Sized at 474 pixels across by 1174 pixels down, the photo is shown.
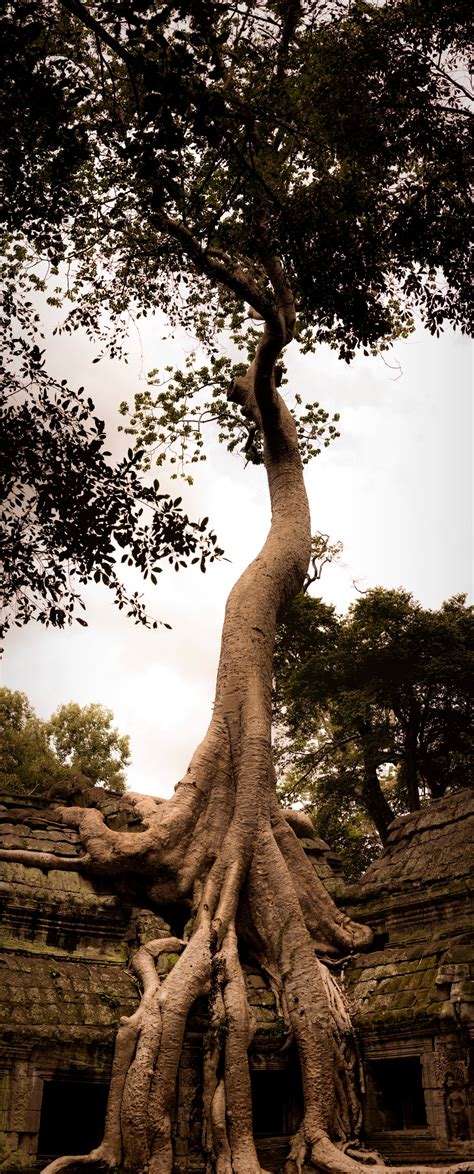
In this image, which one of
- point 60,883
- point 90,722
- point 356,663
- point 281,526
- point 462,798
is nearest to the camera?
point 60,883

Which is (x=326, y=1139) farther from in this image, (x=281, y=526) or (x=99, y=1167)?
(x=281, y=526)

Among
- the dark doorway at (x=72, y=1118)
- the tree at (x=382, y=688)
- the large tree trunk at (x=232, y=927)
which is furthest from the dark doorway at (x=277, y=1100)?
the tree at (x=382, y=688)

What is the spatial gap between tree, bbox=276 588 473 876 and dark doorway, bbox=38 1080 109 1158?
1200cm

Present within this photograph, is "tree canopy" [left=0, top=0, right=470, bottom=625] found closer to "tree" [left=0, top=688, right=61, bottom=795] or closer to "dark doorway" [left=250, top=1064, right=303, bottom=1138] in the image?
"dark doorway" [left=250, top=1064, right=303, bottom=1138]

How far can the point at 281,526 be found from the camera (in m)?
12.3

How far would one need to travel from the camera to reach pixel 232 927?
28.1 feet

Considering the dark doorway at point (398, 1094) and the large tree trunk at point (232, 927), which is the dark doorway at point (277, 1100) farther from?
the dark doorway at point (398, 1094)

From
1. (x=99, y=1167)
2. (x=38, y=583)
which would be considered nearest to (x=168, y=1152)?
(x=99, y=1167)

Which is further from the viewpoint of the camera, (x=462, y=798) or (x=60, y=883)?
(x=462, y=798)

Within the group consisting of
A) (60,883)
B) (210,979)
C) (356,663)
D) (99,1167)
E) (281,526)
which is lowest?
(99,1167)

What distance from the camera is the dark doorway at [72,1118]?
23.6 feet

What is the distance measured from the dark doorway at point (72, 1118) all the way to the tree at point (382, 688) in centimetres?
1200

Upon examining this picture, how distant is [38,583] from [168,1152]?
14.0 ft

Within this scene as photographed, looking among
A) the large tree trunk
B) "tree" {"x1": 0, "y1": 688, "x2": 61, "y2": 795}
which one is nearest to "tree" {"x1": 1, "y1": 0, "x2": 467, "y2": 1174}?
the large tree trunk
